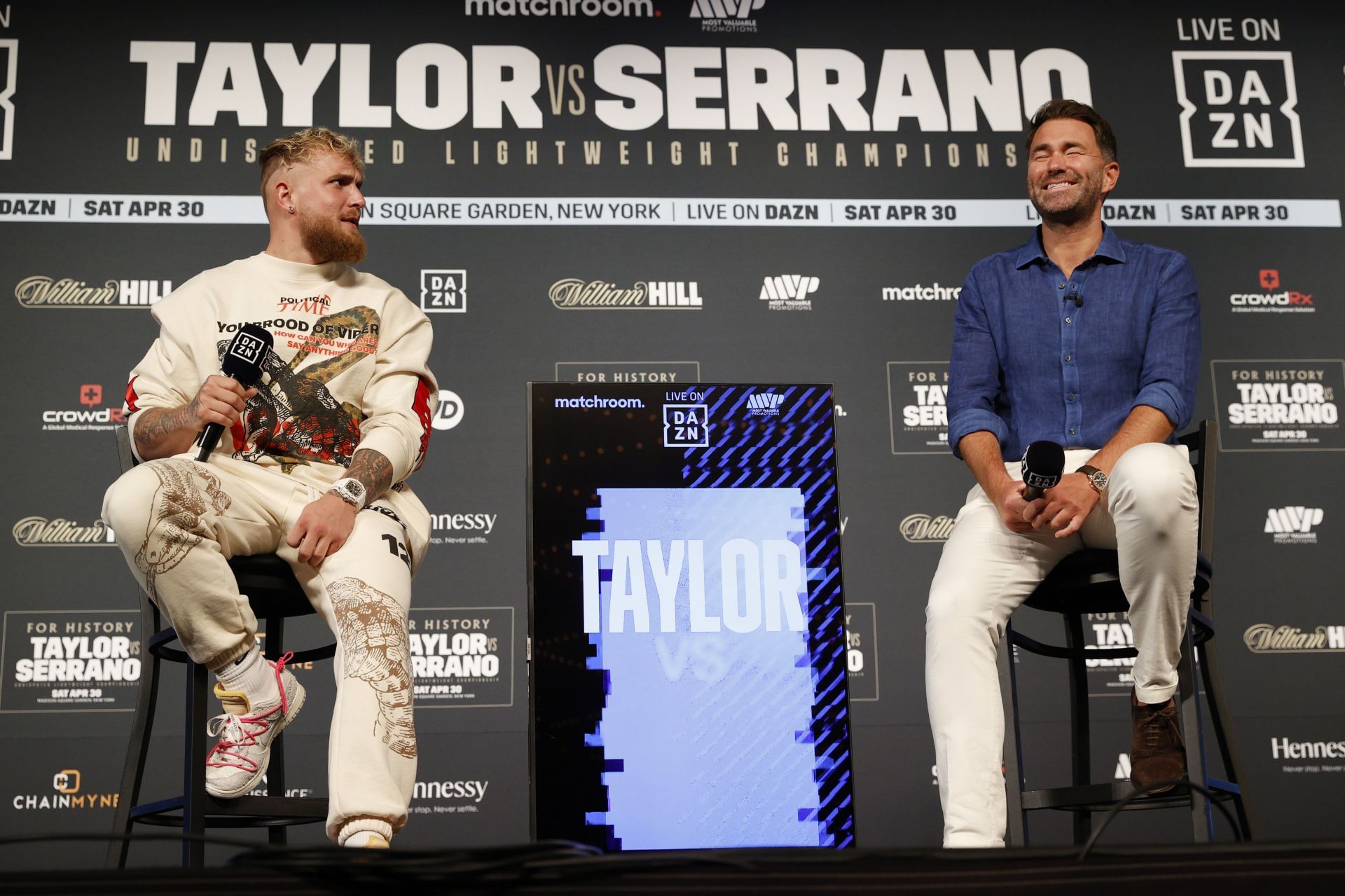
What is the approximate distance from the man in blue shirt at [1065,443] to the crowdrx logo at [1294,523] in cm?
201

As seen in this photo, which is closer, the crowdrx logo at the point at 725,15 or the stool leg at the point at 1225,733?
the stool leg at the point at 1225,733

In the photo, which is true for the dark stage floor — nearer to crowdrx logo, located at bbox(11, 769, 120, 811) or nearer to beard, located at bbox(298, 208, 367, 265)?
beard, located at bbox(298, 208, 367, 265)

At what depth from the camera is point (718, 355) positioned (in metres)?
4.58

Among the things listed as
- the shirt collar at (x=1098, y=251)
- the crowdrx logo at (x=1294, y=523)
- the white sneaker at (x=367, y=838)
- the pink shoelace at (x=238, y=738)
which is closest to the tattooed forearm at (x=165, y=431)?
the pink shoelace at (x=238, y=738)

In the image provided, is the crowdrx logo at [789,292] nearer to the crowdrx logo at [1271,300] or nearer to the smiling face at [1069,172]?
the crowdrx logo at [1271,300]

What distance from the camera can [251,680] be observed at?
2328 mm

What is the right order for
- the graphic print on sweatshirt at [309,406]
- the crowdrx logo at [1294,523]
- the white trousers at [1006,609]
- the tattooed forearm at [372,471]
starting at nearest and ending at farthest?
1. the white trousers at [1006,609]
2. the tattooed forearm at [372,471]
3. the graphic print on sweatshirt at [309,406]
4. the crowdrx logo at [1294,523]

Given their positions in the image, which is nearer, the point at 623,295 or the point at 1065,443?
the point at 1065,443

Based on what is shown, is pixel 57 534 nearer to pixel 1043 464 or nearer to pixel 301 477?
pixel 301 477

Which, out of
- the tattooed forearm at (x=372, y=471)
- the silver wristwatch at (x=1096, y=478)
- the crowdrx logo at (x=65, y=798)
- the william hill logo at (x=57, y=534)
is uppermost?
the william hill logo at (x=57, y=534)

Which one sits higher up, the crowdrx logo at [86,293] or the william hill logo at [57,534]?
the crowdrx logo at [86,293]

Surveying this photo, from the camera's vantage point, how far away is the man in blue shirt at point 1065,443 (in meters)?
2.37

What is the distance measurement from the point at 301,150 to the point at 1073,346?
1.80 metres

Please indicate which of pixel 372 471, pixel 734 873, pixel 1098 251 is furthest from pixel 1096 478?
pixel 734 873
